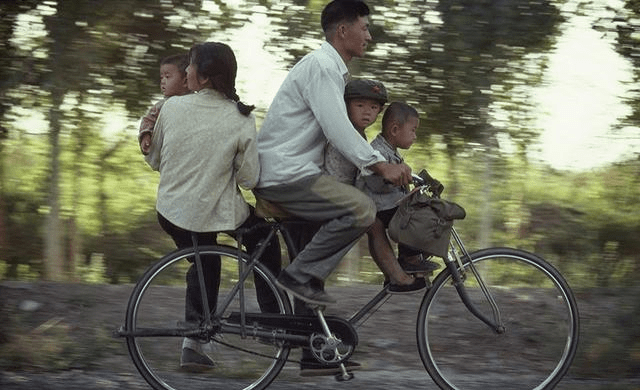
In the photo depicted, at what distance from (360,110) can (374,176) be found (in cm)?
33

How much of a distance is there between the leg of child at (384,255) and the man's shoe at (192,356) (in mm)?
981

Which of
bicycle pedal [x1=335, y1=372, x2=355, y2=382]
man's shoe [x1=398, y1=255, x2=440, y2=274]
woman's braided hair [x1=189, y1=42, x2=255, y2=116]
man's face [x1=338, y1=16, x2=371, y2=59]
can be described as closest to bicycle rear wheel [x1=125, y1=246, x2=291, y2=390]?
bicycle pedal [x1=335, y1=372, x2=355, y2=382]

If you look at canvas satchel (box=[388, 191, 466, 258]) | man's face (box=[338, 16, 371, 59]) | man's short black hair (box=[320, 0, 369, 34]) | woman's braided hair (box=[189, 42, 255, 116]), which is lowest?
canvas satchel (box=[388, 191, 466, 258])

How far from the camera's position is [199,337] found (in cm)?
529

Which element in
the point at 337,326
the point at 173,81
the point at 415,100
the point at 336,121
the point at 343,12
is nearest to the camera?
the point at 336,121

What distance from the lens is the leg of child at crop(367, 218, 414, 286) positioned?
5.30 m

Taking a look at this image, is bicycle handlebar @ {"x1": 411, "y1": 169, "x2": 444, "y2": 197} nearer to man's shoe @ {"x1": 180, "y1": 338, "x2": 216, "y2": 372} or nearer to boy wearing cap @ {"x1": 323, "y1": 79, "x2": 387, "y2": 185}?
boy wearing cap @ {"x1": 323, "y1": 79, "x2": 387, "y2": 185}

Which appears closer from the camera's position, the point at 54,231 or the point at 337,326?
the point at 337,326

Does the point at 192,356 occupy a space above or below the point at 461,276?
below

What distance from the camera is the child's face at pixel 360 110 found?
524 cm

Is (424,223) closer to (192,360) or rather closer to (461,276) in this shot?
(461,276)

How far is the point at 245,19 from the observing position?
895 cm

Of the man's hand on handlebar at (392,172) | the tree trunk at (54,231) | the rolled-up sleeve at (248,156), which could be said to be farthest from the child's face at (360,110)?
the tree trunk at (54,231)

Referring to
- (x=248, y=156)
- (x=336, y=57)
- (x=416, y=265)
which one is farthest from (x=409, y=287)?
(x=336, y=57)
